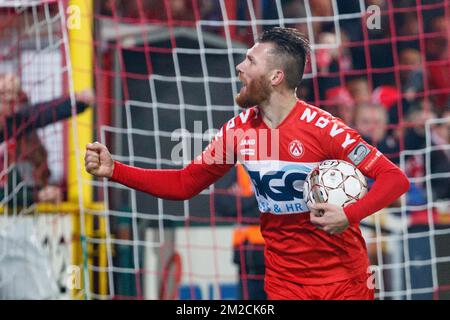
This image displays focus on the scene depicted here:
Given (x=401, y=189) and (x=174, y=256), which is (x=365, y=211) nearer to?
(x=401, y=189)

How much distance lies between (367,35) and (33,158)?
2.95m

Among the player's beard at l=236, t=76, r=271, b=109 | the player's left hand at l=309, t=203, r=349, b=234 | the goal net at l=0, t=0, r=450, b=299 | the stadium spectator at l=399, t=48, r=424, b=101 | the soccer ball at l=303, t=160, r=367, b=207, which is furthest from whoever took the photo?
the stadium spectator at l=399, t=48, r=424, b=101

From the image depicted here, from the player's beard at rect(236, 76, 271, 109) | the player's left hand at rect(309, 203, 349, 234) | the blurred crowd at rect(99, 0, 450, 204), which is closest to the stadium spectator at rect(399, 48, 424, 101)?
the blurred crowd at rect(99, 0, 450, 204)

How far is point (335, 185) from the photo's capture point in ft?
17.1

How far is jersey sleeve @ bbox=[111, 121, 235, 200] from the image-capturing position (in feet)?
18.5

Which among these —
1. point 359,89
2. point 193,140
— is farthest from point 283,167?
point 359,89

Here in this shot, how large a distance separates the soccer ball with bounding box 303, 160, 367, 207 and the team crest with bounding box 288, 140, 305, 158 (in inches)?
6.1

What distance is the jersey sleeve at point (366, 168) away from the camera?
5148 mm

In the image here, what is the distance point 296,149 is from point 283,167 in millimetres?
110

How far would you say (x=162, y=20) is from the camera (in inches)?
338

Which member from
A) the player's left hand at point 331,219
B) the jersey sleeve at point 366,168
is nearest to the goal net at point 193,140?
the jersey sleeve at point 366,168

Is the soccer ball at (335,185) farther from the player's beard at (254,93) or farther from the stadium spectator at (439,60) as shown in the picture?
the stadium spectator at (439,60)

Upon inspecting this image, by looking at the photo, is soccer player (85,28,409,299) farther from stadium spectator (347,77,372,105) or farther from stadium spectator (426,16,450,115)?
stadium spectator (426,16,450,115)
